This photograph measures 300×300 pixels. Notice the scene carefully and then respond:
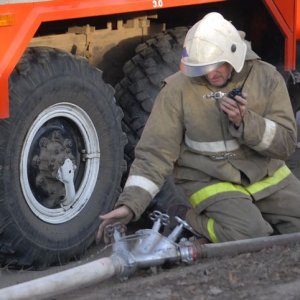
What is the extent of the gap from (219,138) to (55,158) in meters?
1.12

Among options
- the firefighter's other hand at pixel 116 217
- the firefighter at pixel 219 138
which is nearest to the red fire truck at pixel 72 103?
the firefighter at pixel 219 138

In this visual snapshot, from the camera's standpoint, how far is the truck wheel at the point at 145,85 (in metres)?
6.52

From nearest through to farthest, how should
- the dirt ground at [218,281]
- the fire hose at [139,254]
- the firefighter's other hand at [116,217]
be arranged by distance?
the fire hose at [139,254]
the dirt ground at [218,281]
the firefighter's other hand at [116,217]

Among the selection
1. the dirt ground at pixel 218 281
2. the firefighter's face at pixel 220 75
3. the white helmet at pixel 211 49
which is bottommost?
the dirt ground at pixel 218 281

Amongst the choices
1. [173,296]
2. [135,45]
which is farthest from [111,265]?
[135,45]

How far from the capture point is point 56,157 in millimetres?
5855

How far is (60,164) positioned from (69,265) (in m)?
0.59

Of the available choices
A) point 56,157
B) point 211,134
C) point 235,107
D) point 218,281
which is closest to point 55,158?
point 56,157

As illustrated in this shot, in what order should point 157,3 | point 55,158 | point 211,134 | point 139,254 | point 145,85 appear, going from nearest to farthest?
point 139,254 → point 211,134 → point 55,158 → point 157,3 → point 145,85

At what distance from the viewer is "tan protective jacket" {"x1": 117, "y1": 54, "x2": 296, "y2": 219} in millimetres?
5055

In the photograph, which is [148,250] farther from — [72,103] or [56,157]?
[72,103]

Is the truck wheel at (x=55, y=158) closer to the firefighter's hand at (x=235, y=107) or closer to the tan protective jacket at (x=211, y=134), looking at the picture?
the tan protective jacket at (x=211, y=134)

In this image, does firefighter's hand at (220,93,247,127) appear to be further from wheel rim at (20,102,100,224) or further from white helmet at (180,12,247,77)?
wheel rim at (20,102,100,224)

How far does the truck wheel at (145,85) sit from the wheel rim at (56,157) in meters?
0.51
